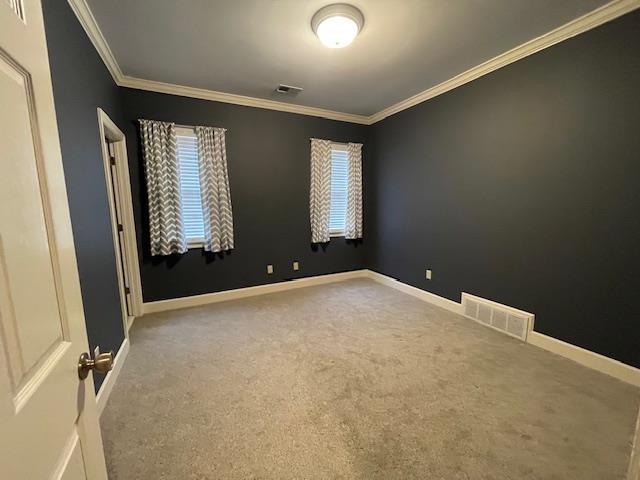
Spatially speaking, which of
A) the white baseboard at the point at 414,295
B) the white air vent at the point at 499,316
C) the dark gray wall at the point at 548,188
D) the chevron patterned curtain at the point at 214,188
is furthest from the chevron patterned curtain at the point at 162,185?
the white air vent at the point at 499,316

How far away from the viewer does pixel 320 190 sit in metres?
4.25

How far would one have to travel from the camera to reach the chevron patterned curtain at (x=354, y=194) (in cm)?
450

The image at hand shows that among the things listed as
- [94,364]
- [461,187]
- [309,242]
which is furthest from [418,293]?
[94,364]

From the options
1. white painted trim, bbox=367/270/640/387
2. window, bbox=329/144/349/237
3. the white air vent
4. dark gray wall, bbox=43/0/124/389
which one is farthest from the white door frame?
white painted trim, bbox=367/270/640/387

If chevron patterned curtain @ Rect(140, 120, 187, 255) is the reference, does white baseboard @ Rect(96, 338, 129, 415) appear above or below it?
below

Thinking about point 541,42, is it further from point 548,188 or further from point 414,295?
point 414,295

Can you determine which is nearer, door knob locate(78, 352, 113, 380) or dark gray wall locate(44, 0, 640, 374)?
door knob locate(78, 352, 113, 380)

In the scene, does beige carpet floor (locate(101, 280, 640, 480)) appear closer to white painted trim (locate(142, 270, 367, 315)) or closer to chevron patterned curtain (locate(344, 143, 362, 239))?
white painted trim (locate(142, 270, 367, 315))

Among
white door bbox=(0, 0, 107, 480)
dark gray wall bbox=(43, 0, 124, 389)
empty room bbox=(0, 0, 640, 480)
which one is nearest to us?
white door bbox=(0, 0, 107, 480)

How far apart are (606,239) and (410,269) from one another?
2.10 m

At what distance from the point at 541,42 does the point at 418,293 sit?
9.48 ft

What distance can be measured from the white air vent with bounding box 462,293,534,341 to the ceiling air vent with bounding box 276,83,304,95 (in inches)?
124

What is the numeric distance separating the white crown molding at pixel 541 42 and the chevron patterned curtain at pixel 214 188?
2.66m

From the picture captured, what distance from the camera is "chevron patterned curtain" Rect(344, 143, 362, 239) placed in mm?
4496
